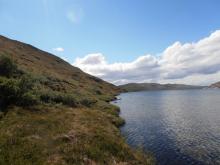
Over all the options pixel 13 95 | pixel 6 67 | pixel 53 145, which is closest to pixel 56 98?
pixel 6 67

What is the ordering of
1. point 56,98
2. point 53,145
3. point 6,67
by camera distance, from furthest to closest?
1. point 56,98
2. point 6,67
3. point 53,145

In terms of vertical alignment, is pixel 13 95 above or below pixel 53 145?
above

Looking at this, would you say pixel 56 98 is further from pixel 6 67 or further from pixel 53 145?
pixel 53 145

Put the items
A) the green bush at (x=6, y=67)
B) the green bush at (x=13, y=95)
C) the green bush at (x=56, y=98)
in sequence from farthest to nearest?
the green bush at (x=6, y=67), the green bush at (x=56, y=98), the green bush at (x=13, y=95)

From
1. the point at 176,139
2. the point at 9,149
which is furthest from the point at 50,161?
the point at 176,139

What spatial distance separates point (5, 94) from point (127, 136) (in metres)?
24.6

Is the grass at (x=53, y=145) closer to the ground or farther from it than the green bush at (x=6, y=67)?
closer to the ground

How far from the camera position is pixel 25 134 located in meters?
26.8

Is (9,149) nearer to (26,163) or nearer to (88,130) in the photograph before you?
(26,163)

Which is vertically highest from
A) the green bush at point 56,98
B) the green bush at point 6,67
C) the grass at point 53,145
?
the green bush at point 6,67

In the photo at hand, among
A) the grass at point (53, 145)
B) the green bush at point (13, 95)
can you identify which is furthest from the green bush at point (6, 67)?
the grass at point (53, 145)

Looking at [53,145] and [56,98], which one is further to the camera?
[56,98]

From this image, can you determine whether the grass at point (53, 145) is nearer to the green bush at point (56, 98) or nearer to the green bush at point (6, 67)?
the green bush at point (56, 98)

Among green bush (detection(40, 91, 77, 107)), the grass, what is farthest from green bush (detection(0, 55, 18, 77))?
the grass
